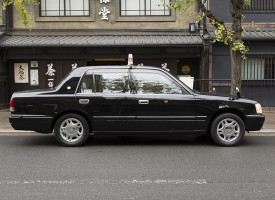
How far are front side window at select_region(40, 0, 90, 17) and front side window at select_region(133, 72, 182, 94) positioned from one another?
8605 millimetres

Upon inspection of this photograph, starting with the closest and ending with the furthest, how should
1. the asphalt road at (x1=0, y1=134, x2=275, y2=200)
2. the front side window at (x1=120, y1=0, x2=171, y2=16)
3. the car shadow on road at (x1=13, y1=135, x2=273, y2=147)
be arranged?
the asphalt road at (x1=0, y1=134, x2=275, y2=200)
the car shadow on road at (x1=13, y1=135, x2=273, y2=147)
the front side window at (x1=120, y1=0, x2=171, y2=16)

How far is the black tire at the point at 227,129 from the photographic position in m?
7.39

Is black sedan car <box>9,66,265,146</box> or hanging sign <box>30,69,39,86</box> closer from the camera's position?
black sedan car <box>9,66,265,146</box>

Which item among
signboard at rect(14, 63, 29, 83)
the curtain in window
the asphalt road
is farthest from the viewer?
signboard at rect(14, 63, 29, 83)

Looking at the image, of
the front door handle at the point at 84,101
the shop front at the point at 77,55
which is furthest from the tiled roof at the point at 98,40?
the front door handle at the point at 84,101

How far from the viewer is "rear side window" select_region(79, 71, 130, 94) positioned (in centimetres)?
746

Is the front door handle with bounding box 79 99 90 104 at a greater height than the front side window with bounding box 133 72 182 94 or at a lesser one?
lesser

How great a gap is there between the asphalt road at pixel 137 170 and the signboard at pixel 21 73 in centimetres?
753

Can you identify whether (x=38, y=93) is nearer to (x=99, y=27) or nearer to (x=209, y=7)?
(x=99, y=27)

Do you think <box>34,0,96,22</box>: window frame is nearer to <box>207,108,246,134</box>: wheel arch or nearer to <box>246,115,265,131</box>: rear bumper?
<box>207,108,246,134</box>: wheel arch

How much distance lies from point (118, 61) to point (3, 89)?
4.91 m

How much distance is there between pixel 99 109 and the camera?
734 cm

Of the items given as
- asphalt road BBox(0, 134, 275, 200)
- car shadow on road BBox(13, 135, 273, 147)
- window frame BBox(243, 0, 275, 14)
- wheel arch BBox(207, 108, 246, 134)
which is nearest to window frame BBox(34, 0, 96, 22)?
window frame BBox(243, 0, 275, 14)

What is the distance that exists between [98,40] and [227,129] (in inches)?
325
